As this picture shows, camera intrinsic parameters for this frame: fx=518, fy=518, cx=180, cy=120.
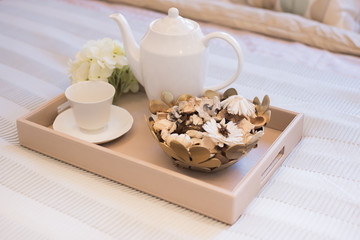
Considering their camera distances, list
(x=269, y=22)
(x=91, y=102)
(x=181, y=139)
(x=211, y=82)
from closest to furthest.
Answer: (x=181, y=139) < (x=91, y=102) < (x=211, y=82) < (x=269, y=22)

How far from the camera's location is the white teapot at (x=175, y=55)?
0.93 metres

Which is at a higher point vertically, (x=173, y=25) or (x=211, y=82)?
(x=173, y=25)

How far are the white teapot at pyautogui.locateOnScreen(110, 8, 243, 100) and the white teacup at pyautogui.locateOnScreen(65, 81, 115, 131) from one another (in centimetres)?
8

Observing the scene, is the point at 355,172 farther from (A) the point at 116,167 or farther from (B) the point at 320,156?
(A) the point at 116,167

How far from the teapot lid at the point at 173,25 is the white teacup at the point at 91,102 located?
141 millimetres

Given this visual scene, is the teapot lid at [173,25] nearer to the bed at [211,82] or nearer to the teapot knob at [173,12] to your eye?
the teapot knob at [173,12]

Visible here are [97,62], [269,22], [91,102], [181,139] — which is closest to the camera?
[181,139]

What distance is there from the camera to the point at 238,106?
2.82 feet

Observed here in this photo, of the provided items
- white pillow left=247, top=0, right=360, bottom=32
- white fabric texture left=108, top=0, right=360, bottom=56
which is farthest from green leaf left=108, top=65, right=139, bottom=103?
white pillow left=247, top=0, right=360, bottom=32

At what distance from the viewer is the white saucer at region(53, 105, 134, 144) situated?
0.94 metres

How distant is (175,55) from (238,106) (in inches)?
6.2

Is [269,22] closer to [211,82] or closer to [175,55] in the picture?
[211,82]


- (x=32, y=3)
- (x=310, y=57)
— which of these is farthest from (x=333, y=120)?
(x=32, y=3)

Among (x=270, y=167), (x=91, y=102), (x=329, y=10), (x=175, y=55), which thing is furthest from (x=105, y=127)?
(x=329, y=10)
